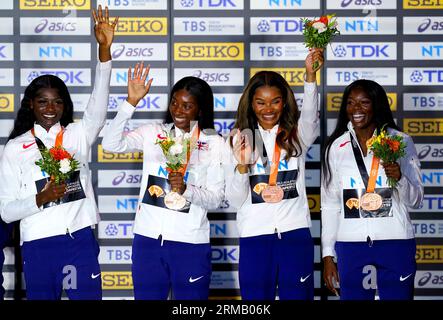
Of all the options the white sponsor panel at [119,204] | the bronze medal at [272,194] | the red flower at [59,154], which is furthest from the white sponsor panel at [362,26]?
the red flower at [59,154]

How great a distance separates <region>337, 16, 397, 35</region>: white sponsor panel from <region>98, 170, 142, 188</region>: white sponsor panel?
7.03 ft

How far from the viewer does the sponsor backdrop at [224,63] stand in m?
6.36

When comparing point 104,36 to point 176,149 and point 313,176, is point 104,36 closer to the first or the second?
point 176,149

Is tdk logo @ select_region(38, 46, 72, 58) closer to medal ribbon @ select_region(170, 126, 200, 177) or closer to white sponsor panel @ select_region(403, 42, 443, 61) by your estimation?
medal ribbon @ select_region(170, 126, 200, 177)

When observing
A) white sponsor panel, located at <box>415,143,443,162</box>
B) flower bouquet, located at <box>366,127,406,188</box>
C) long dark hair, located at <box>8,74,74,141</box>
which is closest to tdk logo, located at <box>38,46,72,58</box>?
long dark hair, located at <box>8,74,74,141</box>

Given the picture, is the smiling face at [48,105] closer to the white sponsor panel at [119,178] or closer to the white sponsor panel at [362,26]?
the white sponsor panel at [119,178]

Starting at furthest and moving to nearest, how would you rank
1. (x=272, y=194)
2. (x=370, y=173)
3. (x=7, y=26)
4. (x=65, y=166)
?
1. (x=7, y=26)
2. (x=370, y=173)
3. (x=272, y=194)
4. (x=65, y=166)

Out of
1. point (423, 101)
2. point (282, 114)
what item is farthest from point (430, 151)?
point (282, 114)

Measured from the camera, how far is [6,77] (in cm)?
638

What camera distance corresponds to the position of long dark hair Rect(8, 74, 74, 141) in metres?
5.12

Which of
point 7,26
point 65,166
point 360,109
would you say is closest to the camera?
point 65,166

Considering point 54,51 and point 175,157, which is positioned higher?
point 54,51

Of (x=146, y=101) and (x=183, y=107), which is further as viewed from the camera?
(x=146, y=101)

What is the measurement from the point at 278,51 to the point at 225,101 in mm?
621
